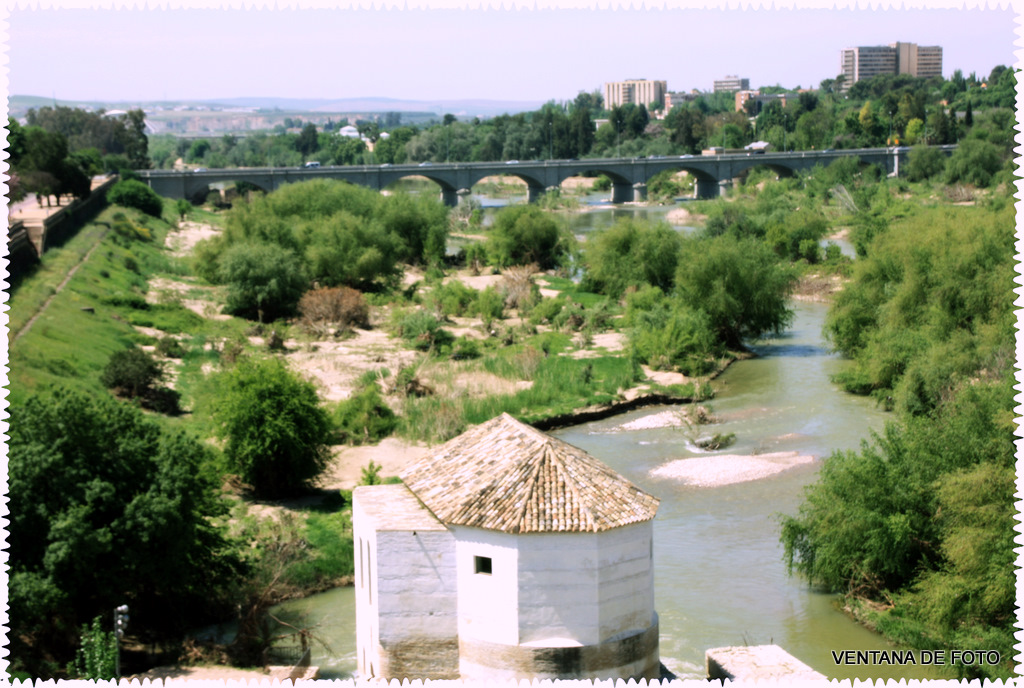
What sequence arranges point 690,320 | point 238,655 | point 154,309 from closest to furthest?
point 238,655, point 690,320, point 154,309

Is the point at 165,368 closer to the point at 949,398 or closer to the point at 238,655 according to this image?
the point at 238,655

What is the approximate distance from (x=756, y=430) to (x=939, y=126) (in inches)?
4029

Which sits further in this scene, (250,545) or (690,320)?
(690,320)

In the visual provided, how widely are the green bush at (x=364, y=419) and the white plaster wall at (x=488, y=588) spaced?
18195mm

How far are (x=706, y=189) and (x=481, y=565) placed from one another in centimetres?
10332

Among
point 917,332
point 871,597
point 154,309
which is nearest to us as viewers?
point 871,597

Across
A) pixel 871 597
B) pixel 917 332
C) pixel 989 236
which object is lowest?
pixel 871 597

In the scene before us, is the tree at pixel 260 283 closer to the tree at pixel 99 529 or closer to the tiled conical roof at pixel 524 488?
the tree at pixel 99 529

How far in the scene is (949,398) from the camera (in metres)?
34.8

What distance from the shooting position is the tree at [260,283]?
54031 millimetres

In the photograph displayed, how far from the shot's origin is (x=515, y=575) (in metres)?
17.2

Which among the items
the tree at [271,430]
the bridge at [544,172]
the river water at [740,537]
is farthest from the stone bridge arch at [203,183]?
the tree at [271,430]

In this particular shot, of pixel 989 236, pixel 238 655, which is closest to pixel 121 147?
pixel 989 236

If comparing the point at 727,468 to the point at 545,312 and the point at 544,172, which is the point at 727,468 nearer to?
the point at 545,312
